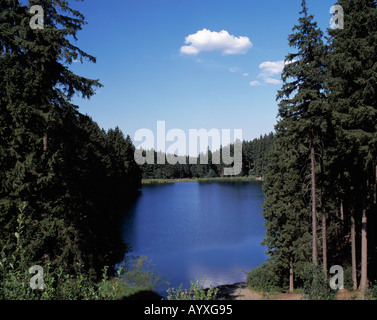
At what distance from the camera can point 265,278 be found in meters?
23.2

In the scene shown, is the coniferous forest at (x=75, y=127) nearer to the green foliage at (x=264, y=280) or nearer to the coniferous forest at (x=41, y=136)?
the coniferous forest at (x=41, y=136)

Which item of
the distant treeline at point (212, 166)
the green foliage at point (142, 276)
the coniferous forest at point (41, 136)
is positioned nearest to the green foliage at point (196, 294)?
the coniferous forest at point (41, 136)

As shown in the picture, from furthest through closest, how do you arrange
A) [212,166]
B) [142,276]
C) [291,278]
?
[212,166], [142,276], [291,278]

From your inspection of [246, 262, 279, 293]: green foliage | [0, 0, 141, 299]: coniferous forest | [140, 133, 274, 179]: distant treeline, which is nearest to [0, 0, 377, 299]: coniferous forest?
[0, 0, 141, 299]: coniferous forest

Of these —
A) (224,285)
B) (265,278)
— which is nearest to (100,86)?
(224,285)

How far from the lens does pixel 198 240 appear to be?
36406 mm

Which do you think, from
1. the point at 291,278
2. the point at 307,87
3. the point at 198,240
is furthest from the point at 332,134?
the point at 198,240

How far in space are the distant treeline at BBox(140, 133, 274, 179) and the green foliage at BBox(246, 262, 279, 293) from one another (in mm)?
102822

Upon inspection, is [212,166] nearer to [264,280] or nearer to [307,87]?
[264,280]

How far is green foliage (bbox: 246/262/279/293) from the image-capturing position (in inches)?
874

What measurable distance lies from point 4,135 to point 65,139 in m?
2.29

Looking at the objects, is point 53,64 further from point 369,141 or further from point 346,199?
point 346,199

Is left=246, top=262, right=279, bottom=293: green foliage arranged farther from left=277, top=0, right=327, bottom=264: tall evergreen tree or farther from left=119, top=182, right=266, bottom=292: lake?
left=277, top=0, right=327, bottom=264: tall evergreen tree

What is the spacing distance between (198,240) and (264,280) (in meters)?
14.2
